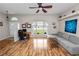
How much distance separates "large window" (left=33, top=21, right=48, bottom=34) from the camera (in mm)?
9656

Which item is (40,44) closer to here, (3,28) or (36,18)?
(36,18)

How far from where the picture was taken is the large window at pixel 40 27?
31.7ft

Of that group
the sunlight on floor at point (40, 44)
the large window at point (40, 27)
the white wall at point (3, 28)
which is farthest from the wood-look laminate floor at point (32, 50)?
the large window at point (40, 27)

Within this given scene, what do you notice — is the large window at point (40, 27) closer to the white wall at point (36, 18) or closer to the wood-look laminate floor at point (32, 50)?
the white wall at point (36, 18)

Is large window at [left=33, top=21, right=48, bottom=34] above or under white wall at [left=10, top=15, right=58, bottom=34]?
under

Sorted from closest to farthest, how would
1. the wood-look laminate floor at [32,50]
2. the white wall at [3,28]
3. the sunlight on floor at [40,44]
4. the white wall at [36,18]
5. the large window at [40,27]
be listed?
1. the wood-look laminate floor at [32,50]
2. the sunlight on floor at [40,44]
3. the white wall at [3,28]
4. the white wall at [36,18]
5. the large window at [40,27]

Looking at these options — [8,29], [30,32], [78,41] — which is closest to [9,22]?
[8,29]

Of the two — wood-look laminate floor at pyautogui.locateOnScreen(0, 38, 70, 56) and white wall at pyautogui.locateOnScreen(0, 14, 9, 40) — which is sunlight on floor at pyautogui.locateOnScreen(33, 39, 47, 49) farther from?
white wall at pyautogui.locateOnScreen(0, 14, 9, 40)

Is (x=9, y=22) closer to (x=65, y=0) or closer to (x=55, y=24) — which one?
(x=55, y=24)

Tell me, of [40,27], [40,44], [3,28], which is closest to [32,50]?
[40,44]

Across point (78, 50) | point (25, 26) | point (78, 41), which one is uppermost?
point (25, 26)

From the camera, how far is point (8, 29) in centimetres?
955

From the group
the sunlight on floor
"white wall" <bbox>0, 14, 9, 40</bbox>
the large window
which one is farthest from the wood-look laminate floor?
the large window

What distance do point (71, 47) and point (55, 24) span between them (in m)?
5.81
